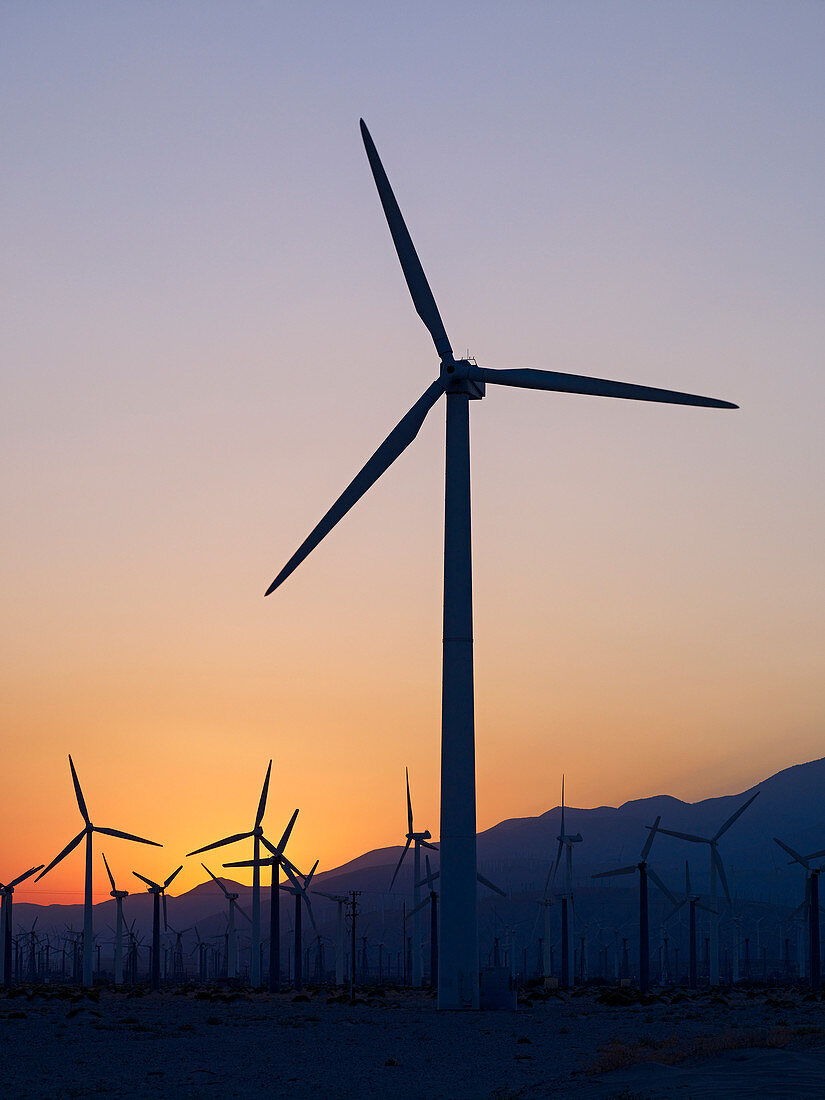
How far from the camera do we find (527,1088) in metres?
35.0

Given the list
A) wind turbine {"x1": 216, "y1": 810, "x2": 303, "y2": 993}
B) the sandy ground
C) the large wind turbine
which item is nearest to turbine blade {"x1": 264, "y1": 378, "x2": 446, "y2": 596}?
the large wind turbine

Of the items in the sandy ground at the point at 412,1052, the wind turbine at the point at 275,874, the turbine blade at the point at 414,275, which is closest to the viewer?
the sandy ground at the point at 412,1052

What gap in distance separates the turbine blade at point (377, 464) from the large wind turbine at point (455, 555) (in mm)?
44

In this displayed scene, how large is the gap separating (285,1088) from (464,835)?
71.3ft

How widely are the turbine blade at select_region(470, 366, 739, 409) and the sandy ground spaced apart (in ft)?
86.9

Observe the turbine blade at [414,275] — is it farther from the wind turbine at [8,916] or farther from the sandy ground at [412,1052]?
the wind turbine at [8,916]

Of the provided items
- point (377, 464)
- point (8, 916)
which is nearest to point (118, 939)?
point (8, 916)

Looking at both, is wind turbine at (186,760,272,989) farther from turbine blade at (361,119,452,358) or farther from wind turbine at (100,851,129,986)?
turbine blade at (361,119,452,358)

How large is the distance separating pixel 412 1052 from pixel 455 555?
2132 centimetres

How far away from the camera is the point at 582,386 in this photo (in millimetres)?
62469

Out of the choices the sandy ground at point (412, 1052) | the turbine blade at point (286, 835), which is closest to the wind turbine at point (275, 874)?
the turbine blade at point (286, 835)

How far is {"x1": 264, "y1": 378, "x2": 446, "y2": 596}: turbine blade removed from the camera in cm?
5819

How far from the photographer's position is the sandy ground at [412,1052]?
34500mm

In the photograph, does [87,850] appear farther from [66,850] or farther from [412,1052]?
[412,1052]
